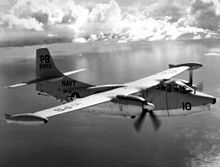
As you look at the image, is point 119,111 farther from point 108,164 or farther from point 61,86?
point 108,164

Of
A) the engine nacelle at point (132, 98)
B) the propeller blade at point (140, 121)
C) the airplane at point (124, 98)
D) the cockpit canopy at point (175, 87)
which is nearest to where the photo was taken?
the engine nacelle at point (132, 98)

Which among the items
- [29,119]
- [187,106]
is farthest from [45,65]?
[187,106]

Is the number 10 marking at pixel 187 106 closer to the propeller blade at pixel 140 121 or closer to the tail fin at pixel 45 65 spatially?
the propeller blade at pixel 140 121

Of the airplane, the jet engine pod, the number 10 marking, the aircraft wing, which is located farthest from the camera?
the number 10 marking

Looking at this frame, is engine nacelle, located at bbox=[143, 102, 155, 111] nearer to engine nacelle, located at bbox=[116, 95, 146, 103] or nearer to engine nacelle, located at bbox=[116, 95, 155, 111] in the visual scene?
engine nacelle, located at bbox=[116, 95, 155, 111]

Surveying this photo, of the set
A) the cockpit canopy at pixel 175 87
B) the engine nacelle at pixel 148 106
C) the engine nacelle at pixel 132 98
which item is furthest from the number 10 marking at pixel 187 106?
the engine nacelle at pixel 132 98

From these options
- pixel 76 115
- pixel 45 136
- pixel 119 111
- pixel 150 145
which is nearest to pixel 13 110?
pixel 76 115

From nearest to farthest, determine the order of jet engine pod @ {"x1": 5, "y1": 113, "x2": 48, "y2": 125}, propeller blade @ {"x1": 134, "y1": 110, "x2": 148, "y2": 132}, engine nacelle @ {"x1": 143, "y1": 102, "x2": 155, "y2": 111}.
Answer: jet engine pod @ {"x1": 5, "y1": 113, "x2": 48, "y2": 125}
engine nacelle @ {"x1": 143, "y1": 102, "x2": 155, "y2": 111}
propeller blade @ {"x1": 134, "y1": 110, "x2": 148, "y2": 132}

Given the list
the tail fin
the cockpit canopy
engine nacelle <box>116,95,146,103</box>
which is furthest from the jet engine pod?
the tail fin
